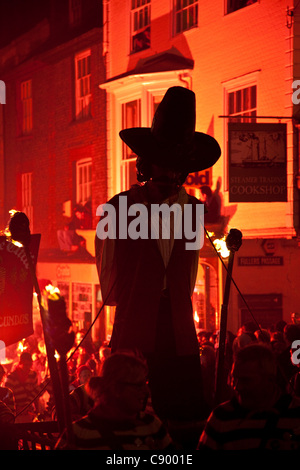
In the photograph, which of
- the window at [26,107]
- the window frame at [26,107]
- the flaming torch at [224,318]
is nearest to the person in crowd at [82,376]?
the flaming torch at [224,318]

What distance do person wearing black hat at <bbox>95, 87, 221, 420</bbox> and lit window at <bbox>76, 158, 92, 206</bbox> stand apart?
18045mm

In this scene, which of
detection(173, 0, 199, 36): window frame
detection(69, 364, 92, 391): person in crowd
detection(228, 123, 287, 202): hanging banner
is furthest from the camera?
detection(173, 0, 199, 36): window frame

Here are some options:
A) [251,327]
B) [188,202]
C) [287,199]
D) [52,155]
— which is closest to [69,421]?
[188,202]

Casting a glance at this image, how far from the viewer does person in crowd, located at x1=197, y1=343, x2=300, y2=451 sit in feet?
11.3

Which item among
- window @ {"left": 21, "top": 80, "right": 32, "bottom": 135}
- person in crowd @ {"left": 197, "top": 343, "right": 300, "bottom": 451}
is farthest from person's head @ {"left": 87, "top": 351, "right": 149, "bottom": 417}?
window @ {"left": 21, "top": 80, "right": 32, "bottom": 135}

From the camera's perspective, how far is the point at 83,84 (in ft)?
74.9

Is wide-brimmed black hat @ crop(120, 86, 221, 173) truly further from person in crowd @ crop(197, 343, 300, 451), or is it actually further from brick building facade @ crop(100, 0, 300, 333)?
brick building facade @ crop(100, 0, 300, 333)

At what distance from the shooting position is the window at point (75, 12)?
23.7 meters

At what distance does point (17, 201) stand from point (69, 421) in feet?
79.7

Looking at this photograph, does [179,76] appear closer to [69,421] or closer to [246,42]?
[246,42]

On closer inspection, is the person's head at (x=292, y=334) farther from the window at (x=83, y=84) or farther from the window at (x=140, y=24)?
the window at (x=83, y=84)

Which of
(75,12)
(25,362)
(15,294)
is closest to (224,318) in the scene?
(15,294)

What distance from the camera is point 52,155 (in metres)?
24.6

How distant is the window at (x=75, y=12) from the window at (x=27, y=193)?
585 centimetres
